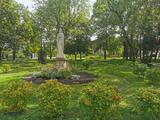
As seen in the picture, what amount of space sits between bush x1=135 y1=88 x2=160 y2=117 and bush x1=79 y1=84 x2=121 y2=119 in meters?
0.84

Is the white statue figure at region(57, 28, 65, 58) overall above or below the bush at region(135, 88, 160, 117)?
above

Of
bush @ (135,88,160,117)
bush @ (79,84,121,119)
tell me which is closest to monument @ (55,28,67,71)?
bush @ (79,84,121,119)

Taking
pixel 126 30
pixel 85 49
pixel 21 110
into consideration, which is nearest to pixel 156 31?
pixel 126 30

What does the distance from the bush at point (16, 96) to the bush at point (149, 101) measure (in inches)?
183

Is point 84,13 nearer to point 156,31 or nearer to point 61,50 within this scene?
point 156,31

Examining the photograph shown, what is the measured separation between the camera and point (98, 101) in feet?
38.3

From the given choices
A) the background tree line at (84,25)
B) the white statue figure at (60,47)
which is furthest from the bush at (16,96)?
the background tree line at (84,25)

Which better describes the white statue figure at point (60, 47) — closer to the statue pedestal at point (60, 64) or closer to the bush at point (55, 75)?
the statue pedestal at point (60, 64)

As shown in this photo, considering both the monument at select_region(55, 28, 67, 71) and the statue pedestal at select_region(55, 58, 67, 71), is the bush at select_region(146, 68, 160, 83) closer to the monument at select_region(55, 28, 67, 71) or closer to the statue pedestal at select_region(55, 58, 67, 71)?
the monument at select_region(55, 28, 67, 71)

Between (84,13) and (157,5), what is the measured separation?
50.0 ft

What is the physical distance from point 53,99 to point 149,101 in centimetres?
360

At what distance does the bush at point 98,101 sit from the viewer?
461 inches

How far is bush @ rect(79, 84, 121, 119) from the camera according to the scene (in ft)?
38.4

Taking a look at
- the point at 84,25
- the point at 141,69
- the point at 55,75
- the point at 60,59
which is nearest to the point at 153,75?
the point at 141,69
